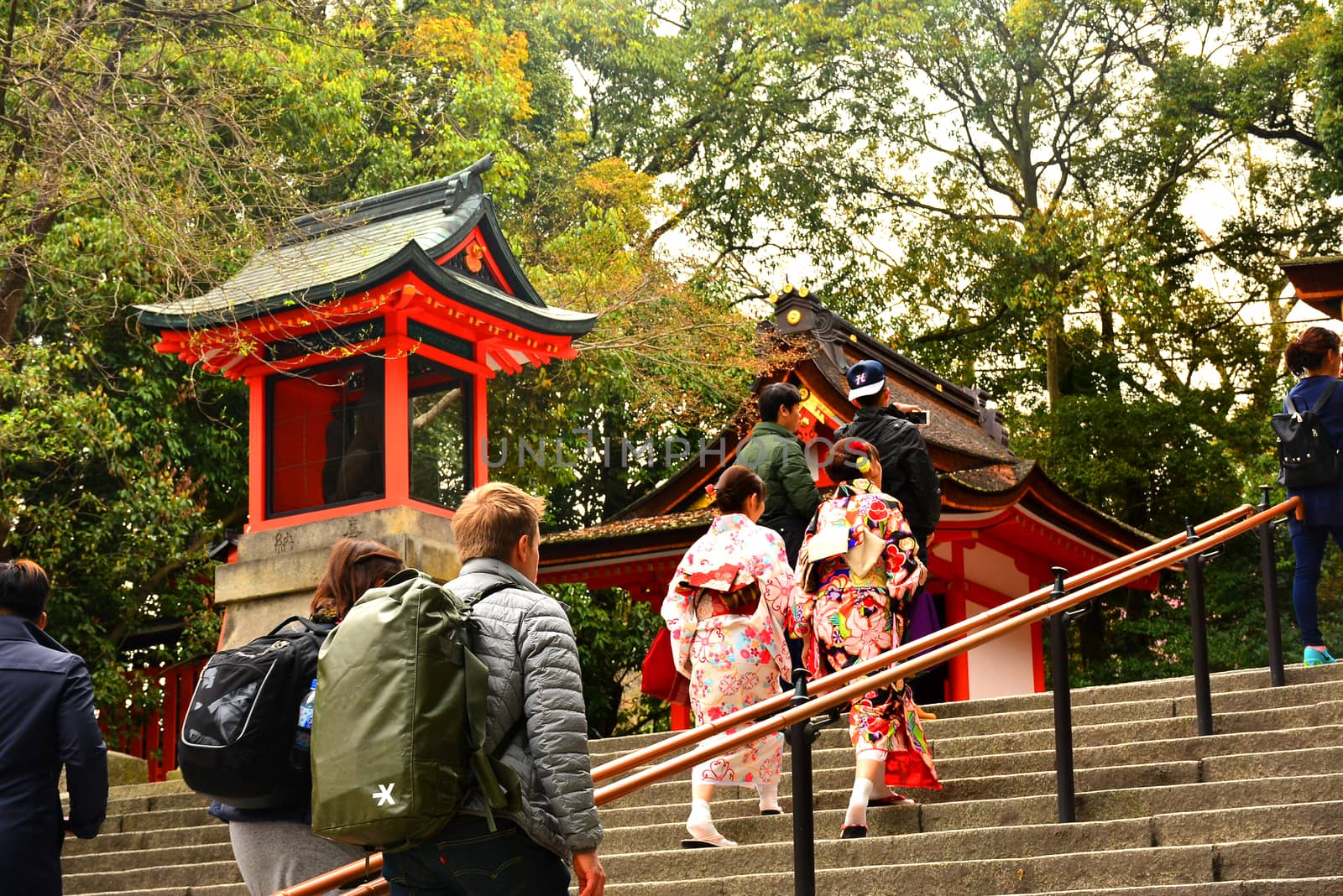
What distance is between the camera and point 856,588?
239 inches

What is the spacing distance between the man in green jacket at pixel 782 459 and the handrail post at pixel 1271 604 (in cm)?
216

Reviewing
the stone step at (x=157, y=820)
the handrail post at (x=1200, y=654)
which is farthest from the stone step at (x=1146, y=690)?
the stone step at (x=157, y=820)

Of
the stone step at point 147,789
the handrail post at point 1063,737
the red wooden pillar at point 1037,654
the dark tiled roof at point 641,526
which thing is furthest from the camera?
the red wooden pillar at point 1037,654

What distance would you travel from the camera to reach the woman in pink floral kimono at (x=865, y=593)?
231 inches

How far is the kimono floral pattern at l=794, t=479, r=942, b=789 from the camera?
19.6 feet

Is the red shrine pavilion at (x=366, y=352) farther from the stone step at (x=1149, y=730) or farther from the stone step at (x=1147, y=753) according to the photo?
the stone step at (x=1147, y=753)

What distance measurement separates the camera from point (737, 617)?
6.20 m

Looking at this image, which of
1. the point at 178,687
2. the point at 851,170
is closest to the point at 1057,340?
the point at 851,170

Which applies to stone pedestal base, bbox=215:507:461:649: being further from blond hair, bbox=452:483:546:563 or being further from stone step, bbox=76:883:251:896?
blond hair, bbox=452:483:546:563

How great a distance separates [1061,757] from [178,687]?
43.0ft

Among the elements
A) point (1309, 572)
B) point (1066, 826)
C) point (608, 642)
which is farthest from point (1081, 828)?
point (608, 642)

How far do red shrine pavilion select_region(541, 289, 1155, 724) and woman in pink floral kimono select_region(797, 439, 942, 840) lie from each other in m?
6.49

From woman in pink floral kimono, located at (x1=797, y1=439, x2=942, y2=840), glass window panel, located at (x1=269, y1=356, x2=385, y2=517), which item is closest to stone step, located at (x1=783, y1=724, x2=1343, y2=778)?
woman in pink floral kimono, located at (x1=797, y1=439, x2=942, y2=840)

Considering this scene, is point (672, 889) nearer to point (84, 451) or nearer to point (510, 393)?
point (84, 451)
